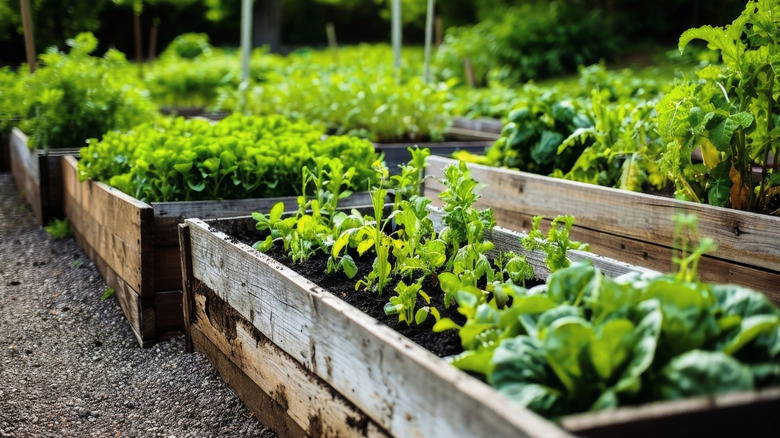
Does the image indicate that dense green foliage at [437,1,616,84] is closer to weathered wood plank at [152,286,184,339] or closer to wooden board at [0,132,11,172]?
wooden board at [0,132,11,172]

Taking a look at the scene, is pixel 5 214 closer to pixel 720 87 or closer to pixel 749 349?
pixel 720 87

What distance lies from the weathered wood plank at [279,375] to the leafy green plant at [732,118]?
1.49 metres

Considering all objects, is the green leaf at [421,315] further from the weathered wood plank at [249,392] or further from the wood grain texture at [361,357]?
the weathered wood plank at [249,392]

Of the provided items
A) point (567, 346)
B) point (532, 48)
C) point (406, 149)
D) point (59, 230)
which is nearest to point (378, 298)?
point (567, 346)

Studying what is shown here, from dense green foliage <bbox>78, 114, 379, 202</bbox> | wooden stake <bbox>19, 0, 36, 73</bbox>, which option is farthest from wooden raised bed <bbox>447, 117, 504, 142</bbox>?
wooden stake <bbox>19, 0, 36, 73</bbox>

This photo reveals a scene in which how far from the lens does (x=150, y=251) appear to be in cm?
285

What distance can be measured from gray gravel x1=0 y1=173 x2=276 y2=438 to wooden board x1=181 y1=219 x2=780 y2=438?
220mm

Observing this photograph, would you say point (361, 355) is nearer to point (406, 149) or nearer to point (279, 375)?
point (279, 375)

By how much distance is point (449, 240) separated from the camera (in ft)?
7.47

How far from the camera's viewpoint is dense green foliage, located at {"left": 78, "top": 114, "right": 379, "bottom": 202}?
302cm

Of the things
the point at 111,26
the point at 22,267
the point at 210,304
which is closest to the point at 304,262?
the point at 210,304

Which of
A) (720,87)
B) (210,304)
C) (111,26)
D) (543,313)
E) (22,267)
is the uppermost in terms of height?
(111,26)

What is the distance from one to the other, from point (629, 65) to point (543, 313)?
11.6m

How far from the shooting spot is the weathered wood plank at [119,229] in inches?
112
